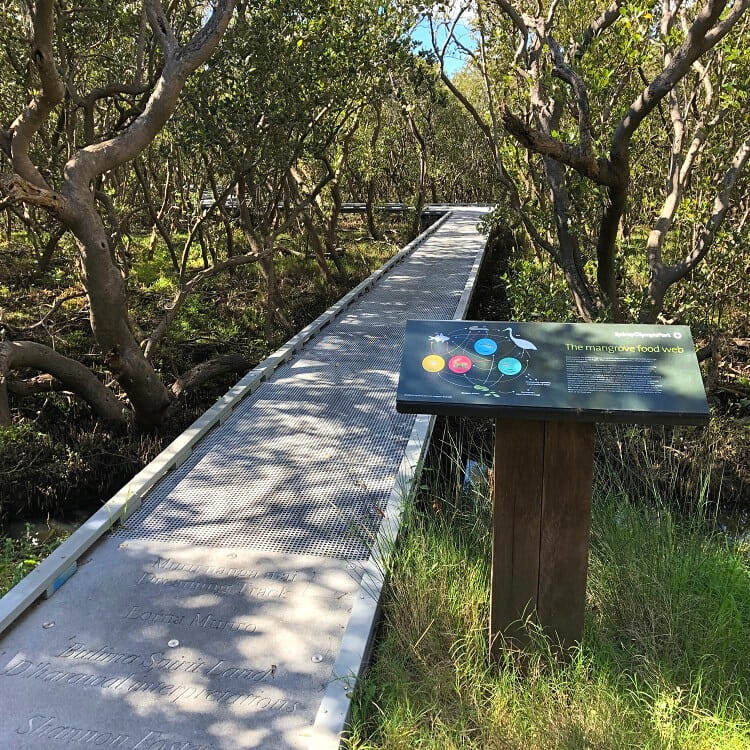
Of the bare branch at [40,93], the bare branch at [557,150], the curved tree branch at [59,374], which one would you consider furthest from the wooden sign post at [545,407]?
the curved tree branch at [59,374]

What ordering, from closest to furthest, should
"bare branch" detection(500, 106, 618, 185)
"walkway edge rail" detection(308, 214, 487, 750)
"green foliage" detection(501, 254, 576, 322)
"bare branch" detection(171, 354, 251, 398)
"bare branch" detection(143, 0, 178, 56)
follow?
"walkway edge rail" detection(308, 214, 487, 750) < "bare branch" detection(500, 106, 618, 185) < "bare branch" detection(143, 0, 178, 56) < "green foliage" detection(501, 254, 576, 322) < "bare branch" detection(171, 354, 251, 398)

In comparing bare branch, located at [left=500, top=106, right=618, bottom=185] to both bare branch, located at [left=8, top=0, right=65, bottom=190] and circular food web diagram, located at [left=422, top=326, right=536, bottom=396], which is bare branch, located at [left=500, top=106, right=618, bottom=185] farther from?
bare branch, located at [left=8, top=0, right=65, bottom=190]

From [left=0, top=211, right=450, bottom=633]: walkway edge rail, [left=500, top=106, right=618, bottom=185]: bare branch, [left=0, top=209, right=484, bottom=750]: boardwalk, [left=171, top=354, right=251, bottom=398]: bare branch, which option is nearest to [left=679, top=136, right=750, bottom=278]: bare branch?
[left=500, top=106, right=618, bottom=185]: bare branch

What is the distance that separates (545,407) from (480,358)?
1.16ft

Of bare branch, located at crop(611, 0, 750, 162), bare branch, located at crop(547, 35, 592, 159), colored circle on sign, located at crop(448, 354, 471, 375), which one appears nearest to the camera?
colored circle on sign, located at crop(448, 354, 471, 375)

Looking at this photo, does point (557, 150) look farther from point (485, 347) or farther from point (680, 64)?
point (485, 347)

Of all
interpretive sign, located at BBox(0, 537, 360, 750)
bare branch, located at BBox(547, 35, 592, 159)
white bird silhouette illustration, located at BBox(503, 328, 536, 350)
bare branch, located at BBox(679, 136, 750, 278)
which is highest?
bare branch, located at BBox(547, 35, 592, 159)

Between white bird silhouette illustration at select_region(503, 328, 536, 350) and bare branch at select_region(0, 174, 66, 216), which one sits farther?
bare branch at select_region(0, 174, 66, 216)

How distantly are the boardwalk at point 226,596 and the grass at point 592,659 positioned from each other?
184 mm

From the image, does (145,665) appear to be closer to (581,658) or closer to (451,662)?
(451,662)

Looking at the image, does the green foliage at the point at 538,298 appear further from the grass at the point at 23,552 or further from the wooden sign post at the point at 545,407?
the grass at the point at 23,552

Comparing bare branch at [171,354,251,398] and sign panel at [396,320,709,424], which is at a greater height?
sign panel at [396,320,709,424]

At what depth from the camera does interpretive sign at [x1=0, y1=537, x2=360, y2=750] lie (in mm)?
2607

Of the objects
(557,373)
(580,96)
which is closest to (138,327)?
(580,96)
